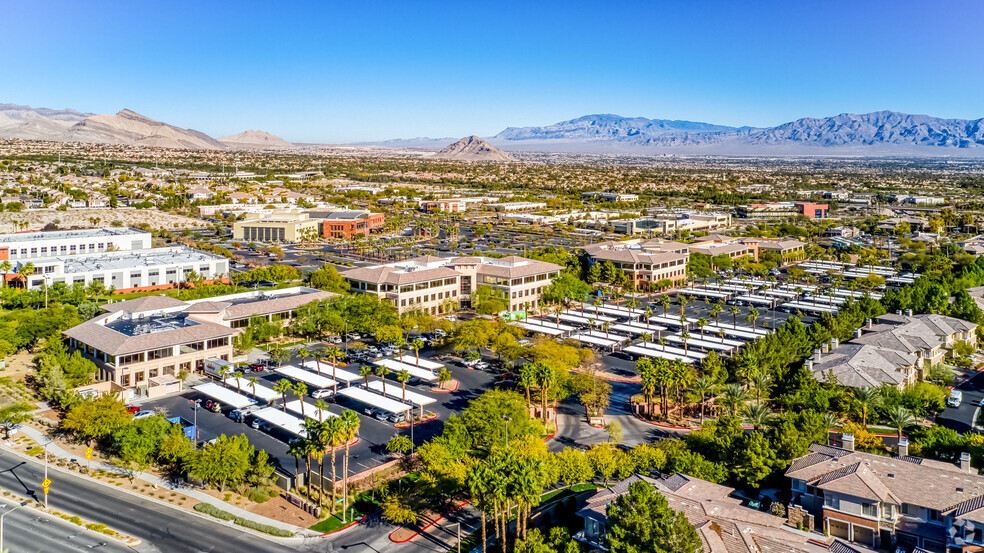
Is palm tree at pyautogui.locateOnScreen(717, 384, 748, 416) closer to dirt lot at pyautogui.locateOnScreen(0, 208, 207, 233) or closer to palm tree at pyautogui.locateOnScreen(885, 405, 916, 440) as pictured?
palm tree at pyautogui.locateOnScreen(885, 405, 916, 440)

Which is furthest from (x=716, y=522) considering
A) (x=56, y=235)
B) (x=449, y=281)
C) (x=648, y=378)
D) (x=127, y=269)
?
(x=56, y=235)

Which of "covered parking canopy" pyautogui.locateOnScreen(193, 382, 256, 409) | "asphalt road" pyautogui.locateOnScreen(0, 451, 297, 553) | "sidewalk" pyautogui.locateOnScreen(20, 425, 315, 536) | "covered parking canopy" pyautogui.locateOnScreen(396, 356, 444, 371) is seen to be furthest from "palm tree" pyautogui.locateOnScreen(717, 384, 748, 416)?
"covered parking canopy" pyautogui.locateOnScreen(193, 382, 256, 409)

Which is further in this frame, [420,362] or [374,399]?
[420,362]

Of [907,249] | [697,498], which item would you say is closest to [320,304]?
[697,498]

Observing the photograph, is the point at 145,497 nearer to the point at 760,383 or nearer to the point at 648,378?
the point at 648,378

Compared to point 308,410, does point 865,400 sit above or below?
above

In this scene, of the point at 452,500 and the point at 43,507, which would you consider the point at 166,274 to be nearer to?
the point at 43,507
